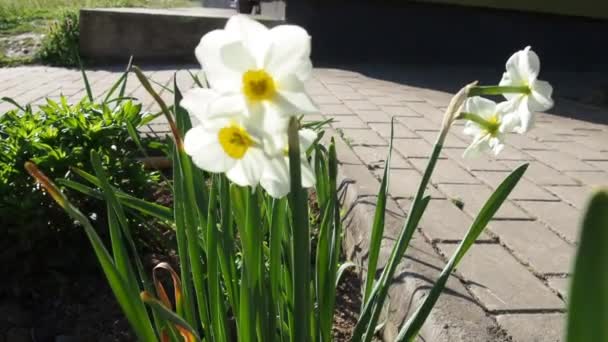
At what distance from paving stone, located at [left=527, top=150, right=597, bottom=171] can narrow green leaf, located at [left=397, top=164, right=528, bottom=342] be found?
2384 mm

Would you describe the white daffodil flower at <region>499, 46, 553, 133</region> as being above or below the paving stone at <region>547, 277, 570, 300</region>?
above

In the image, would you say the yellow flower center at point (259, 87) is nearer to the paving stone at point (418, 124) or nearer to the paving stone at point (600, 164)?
the paving stone at point (600, 164)

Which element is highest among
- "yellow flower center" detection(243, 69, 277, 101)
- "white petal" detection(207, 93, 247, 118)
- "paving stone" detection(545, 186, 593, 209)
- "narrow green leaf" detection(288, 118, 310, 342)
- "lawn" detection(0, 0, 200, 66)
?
"yellow flower center" detection(243, 69, 277, 101)

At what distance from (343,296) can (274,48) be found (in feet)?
4.89

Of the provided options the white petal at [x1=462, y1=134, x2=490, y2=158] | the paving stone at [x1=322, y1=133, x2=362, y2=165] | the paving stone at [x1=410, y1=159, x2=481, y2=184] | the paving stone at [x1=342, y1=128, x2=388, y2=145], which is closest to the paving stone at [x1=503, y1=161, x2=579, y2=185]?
the paving stone at [x1=410, y1=159, x2=481, y2=184]

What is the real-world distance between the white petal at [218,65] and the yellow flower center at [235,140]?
0.05m

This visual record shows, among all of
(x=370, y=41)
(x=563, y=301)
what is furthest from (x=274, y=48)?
(x=370, y=41)

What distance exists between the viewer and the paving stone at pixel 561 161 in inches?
129

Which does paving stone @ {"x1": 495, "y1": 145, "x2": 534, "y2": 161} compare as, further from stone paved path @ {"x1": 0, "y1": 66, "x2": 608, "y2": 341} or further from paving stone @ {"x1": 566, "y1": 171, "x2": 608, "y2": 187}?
paving stone @ {"x1": 566, "y1": 171, "x2": 608, "y2": 187}

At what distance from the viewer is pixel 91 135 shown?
222 cm

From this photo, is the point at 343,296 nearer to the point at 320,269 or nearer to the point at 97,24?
the point at 320,269

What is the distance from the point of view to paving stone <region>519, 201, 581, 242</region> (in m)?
2.34

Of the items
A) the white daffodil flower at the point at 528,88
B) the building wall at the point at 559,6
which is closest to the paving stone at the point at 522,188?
the white daffodil flower at the point at 528,88

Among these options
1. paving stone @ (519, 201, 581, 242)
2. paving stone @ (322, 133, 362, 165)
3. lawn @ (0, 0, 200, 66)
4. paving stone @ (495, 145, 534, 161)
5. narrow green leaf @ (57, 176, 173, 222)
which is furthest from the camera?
lawn @ (0, 0, 200, 66)
